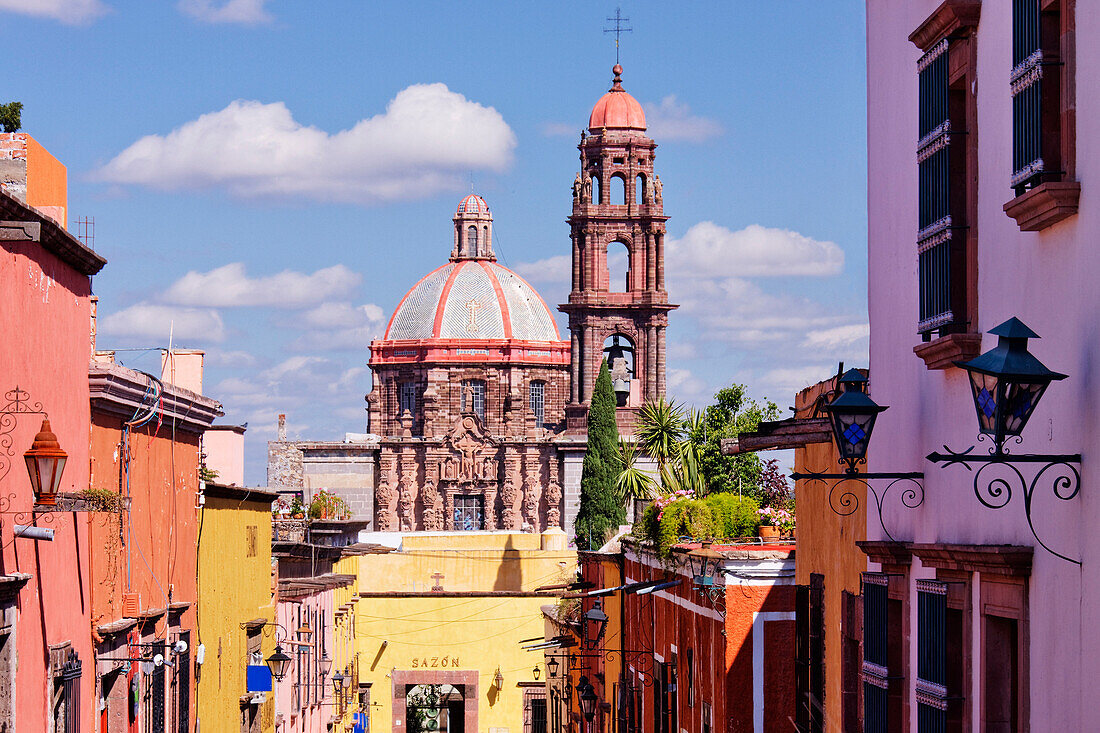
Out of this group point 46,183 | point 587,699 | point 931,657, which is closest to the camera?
point 931,657

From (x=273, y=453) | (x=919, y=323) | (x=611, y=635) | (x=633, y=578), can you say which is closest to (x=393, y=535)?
(x=273, y=453)

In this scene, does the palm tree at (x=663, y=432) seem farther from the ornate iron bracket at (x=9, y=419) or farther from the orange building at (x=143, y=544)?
the ornate iron bracket at (x=9, y=419)

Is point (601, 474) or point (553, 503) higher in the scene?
point (601, 474)

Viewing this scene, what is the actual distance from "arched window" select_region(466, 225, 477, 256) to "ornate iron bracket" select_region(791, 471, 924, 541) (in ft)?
230

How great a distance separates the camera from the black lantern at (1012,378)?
685 centimetres

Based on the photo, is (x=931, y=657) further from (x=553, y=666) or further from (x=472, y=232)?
(x=472, y=232)

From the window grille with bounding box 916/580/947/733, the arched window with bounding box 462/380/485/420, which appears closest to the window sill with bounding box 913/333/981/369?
the window grille with bounding box 916/580/947/733

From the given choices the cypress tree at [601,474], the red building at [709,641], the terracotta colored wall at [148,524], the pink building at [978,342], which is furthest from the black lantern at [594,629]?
the cypress tree at [601,474]

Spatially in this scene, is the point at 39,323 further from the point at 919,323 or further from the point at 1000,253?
the point at 1000,253

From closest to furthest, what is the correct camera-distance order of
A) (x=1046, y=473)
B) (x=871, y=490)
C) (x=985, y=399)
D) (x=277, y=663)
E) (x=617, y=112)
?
(x=985, y=399) < (x=1046, y=473) < (x=871, y=490) < (x=277, y=663) < (x=617, y=112)

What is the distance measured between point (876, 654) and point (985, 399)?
365cm

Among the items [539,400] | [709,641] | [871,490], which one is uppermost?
[539,400]

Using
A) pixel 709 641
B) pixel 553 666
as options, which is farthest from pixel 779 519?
pixel 553 666

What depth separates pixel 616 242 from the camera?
65.2m
